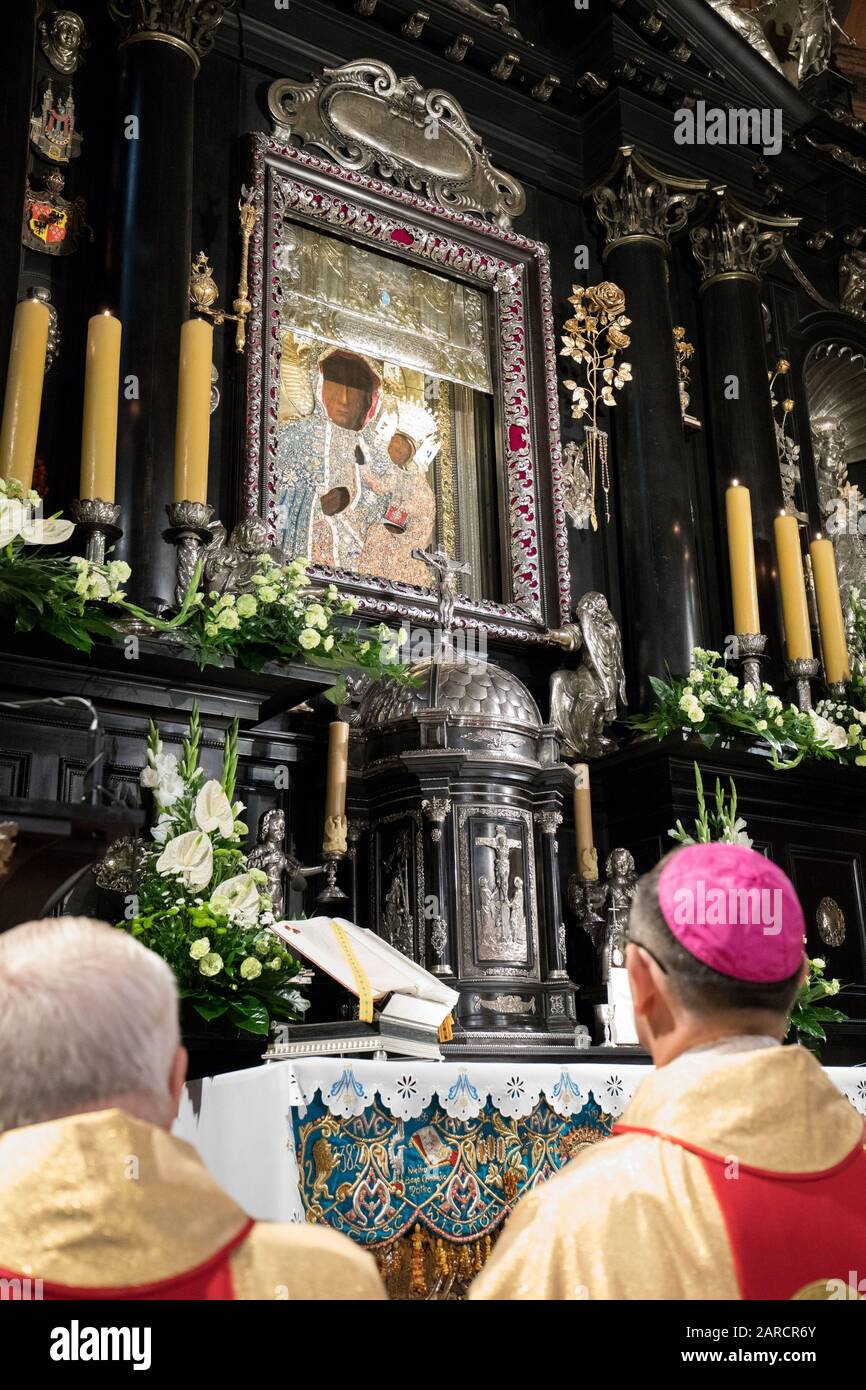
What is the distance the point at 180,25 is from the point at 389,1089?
187 inches

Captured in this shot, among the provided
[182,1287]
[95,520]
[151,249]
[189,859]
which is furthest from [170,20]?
[182,1287]

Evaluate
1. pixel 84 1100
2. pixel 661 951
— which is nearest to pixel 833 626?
pixel 661 951

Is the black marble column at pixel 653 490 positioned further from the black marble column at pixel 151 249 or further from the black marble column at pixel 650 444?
the black marble column at pixel 151 249

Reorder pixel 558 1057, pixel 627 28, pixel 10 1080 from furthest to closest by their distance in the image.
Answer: pixel 627 28, pixel 558 1057, pixel 10 1080

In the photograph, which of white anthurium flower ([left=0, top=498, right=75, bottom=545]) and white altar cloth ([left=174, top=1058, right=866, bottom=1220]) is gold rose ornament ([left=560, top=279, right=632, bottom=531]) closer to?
white anthurium flower ([left=0, top=498, right=75, bottom=545])

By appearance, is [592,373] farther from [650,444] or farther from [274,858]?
[274,858]

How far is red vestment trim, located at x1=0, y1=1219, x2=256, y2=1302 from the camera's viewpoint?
1.28 metres

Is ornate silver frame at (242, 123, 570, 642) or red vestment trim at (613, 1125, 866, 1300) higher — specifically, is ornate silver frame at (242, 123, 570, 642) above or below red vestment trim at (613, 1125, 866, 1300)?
above

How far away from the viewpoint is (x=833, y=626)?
22.6 feet

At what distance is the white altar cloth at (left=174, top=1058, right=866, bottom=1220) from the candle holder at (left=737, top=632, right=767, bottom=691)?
3142 mm

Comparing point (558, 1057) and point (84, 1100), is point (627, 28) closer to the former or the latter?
point (558, 1057)

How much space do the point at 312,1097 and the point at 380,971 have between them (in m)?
0.66

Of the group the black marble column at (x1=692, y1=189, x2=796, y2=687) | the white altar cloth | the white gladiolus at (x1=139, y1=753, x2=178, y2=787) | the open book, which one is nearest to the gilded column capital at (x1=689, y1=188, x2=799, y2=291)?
the black marble column at (x1=692, y1=189, x2=796, y2=687)

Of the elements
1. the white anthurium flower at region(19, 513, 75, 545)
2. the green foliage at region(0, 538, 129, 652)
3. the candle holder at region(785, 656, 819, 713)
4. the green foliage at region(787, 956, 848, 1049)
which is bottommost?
the green foliage at region(787, 956, 848, 1049)
